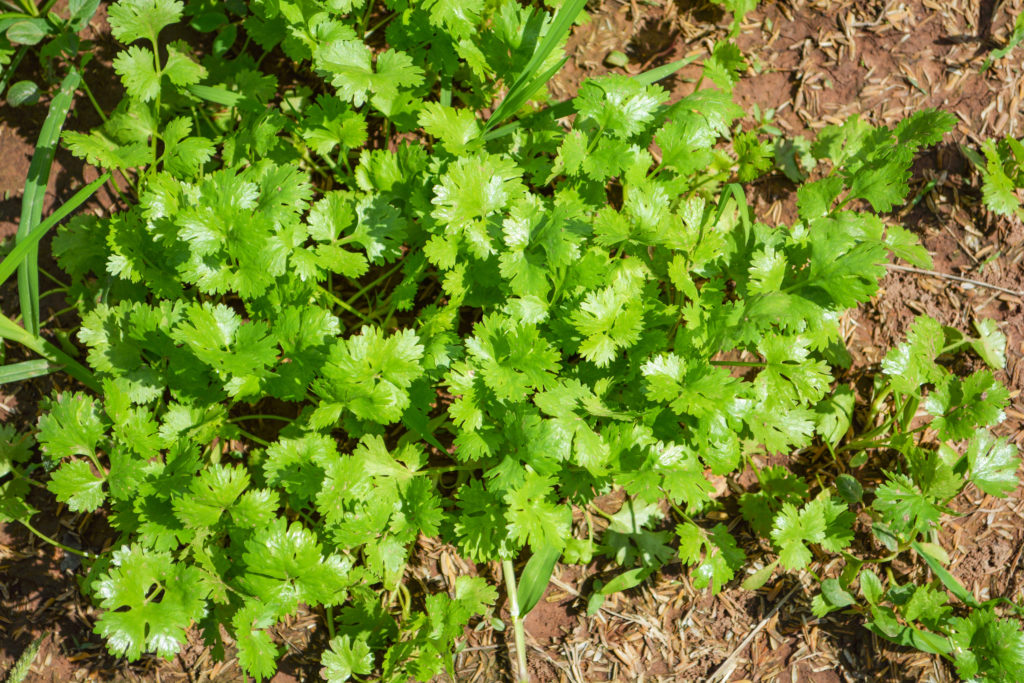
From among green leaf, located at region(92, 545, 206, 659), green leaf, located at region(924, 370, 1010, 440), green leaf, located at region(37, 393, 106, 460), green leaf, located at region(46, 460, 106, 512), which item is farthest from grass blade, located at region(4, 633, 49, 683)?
green leaf, located at region(924, 370, 1010, 440)

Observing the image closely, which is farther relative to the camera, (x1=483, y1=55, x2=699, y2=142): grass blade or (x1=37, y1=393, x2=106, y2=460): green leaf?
(x1=483, y1=55, x2=699, y2=142): grass blade

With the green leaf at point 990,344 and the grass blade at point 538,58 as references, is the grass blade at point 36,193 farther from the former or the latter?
the green leaf at point 990,344

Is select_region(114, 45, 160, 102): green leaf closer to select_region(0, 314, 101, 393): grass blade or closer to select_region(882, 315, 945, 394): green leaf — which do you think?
select_region(0, 314, 101, 393): grass blade

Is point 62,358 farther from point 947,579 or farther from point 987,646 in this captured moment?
point 987,646

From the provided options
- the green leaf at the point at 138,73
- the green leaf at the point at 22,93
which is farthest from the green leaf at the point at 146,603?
the green leaf at the point at 22,93

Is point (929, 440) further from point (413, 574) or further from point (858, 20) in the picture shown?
point (413, 574)

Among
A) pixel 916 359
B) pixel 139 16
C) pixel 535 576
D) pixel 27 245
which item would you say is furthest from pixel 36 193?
pixel 916 359
